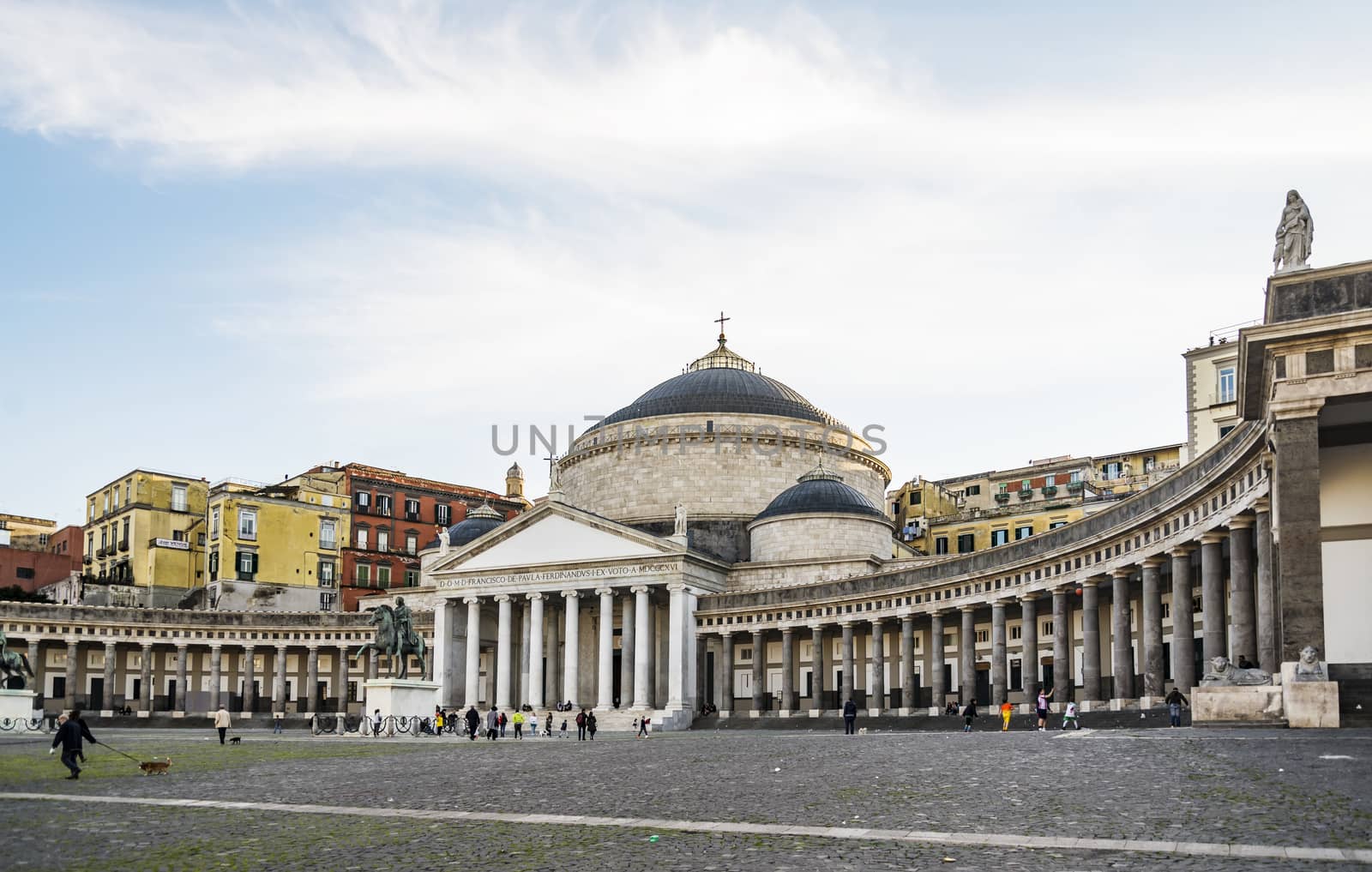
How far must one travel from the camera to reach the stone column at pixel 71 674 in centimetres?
8094

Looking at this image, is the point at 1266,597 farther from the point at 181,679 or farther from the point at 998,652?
the point at 181,679

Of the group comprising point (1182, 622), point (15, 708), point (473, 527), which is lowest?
point (15, 708)

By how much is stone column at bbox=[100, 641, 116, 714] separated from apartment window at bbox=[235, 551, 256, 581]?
10081 mm

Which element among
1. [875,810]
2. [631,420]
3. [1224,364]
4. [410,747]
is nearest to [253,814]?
[875,810]

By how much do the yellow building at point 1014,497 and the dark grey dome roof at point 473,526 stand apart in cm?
2827

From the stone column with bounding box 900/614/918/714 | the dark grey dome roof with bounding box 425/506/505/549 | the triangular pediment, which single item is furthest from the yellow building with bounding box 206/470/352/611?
the stone column with bounding box 900/614/918/714

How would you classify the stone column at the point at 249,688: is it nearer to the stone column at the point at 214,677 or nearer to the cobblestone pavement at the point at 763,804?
the stone column at the point at 214,677

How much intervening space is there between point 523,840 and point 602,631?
61.6 meters

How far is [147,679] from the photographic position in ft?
278

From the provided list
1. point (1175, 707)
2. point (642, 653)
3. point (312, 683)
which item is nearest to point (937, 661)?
point (642, 653)

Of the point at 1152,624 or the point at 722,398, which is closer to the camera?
the point at 1152,624

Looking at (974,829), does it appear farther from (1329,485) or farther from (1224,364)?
(1224,364)

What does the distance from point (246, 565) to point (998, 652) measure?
182ft

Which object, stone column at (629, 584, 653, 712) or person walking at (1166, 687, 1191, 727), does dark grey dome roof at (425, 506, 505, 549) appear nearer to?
stone column at (629, 584, 653, 712)
